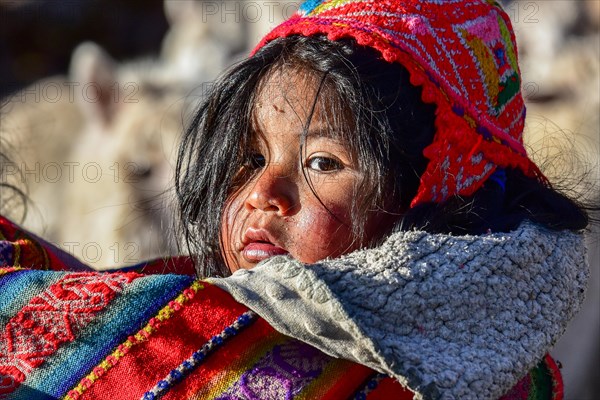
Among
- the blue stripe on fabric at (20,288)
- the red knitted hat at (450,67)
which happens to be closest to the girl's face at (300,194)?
the red knitted hat at (450,67)

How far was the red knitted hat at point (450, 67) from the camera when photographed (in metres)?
1.49

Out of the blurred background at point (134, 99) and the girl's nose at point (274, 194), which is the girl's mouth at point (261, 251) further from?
the blurred background at point (134, 99)

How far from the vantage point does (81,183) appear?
5488mm

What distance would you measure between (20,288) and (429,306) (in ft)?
1.88

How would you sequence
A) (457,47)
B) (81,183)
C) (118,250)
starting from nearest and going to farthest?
(457,47), (118,250), (81,183)

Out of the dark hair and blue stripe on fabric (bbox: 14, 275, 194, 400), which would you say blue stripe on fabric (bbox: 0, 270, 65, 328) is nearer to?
blue stripe on fabric (bbox: 14, 275, 194, 400)

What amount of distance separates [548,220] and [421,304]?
39 centimetres

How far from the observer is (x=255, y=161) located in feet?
5.26

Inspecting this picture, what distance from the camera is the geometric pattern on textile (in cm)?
121

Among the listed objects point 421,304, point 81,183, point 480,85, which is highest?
point 480,85

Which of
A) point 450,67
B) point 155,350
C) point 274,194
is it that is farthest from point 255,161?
point 155,350

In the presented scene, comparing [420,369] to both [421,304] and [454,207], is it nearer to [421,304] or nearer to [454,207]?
[421,304]

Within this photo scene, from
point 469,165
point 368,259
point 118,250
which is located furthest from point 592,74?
point 368,259

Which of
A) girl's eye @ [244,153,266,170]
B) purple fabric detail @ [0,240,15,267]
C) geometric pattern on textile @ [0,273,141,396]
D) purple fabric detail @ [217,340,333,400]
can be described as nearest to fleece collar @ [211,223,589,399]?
purple fabric detail @ [217,340,333,400]
